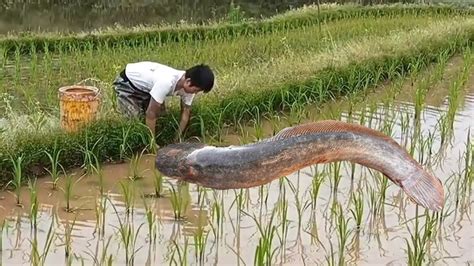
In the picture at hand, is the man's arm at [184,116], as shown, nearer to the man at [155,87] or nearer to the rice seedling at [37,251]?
the man at [155,87]

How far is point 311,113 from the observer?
6719 mm

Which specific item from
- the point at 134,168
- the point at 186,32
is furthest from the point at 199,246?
the point at 186,32

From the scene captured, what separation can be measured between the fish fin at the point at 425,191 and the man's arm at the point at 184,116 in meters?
2.64

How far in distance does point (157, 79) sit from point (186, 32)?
5.64 metres

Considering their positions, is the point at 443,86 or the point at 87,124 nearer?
the point at 87,124

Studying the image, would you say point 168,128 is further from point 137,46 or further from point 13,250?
point 137,46

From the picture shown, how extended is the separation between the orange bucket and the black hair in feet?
3.05

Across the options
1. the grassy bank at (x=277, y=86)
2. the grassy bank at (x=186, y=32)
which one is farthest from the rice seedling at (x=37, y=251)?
the grassy bank at (x=186, y=32)

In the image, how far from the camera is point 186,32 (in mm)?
10734

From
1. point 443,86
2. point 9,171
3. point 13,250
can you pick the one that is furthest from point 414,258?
point 443,86

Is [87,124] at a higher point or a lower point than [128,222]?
higher

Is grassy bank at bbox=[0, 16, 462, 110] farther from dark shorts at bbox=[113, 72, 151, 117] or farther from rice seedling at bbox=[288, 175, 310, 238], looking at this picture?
rice seedling at bbox=[288, 175, 310, 238]

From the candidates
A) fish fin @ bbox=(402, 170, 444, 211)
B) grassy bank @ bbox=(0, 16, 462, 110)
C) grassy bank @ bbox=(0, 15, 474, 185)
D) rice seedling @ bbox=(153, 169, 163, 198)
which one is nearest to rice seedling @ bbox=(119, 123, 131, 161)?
grassy bank @ bbox=(0, 15, 474, 185)

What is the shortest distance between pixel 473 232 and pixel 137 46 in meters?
5.91
